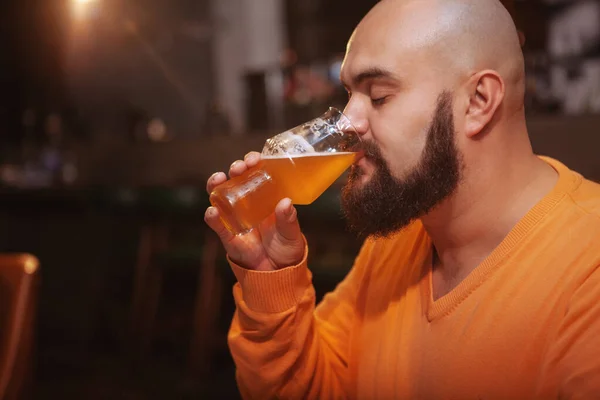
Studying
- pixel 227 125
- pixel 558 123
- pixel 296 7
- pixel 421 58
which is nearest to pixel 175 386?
pixel 227 125

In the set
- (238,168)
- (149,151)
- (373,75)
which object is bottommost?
(238,168)

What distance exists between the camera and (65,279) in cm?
442

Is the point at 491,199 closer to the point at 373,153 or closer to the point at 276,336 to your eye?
the point at 373,153

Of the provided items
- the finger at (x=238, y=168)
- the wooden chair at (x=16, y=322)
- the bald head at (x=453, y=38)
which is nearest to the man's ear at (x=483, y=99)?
the bald head at (x=453, y=38)

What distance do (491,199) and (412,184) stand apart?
0.16m

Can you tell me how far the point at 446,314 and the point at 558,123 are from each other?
86.6 inches

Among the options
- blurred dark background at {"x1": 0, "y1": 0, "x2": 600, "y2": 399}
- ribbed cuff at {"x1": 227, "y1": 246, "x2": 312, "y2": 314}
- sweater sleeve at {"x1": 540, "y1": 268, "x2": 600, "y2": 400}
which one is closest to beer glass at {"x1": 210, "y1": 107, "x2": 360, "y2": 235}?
ribbed cuff at {"x1": 227, "y1": 246, "x2": 312, "y2": 314}

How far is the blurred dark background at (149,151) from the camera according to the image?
339 centimetres

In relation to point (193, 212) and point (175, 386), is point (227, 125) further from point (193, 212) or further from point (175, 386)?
point (175, 386)

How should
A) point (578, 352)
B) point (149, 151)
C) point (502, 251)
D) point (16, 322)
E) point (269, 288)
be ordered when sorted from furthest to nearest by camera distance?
point (149, 151) < point (16, 322) < point (269, 288) < point (502, 251) < point (578, 352)

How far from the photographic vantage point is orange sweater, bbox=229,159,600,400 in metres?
0.97

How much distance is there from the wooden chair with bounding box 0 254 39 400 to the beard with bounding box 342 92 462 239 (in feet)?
2.83

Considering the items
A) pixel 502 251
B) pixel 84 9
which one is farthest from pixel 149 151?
pixel 502 251

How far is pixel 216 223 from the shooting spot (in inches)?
45.8
